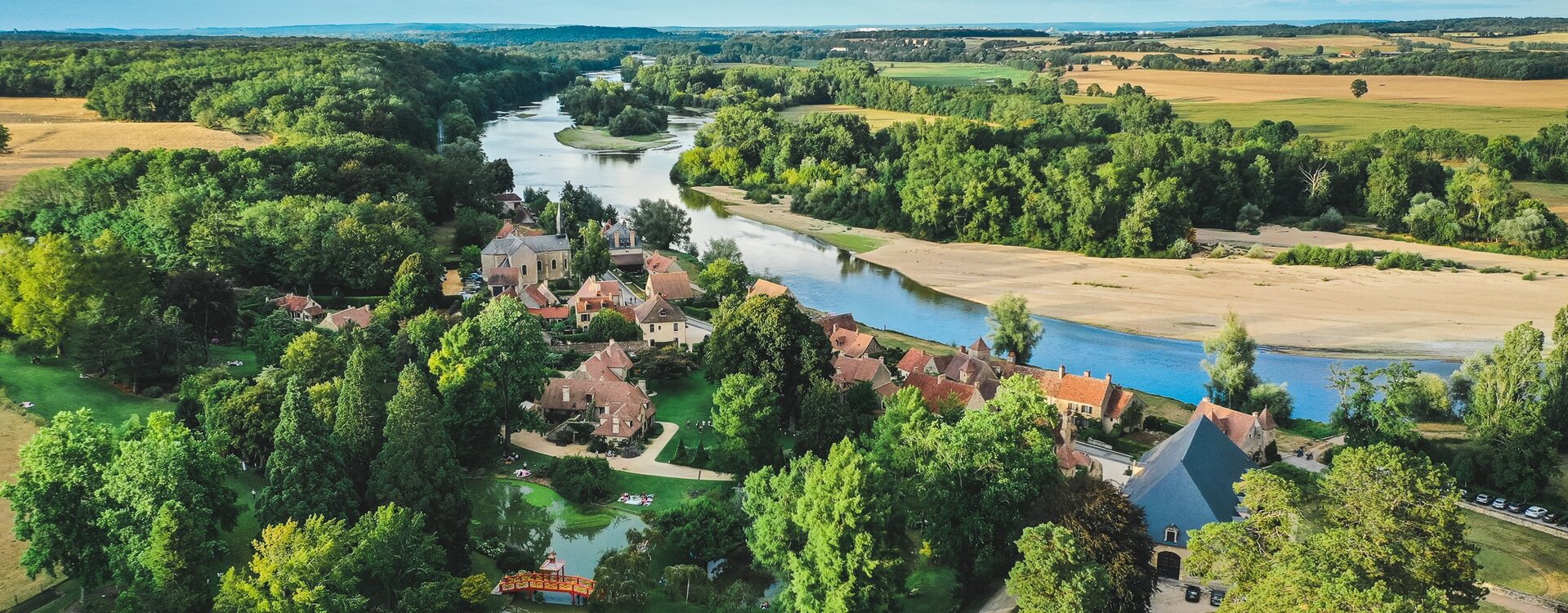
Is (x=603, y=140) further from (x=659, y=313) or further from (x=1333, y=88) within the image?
(x=1333, y=88)

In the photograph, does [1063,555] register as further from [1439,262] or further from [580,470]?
[1439,262]

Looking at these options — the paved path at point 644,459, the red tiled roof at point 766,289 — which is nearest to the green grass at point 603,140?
the red tiled roof at point 766,289

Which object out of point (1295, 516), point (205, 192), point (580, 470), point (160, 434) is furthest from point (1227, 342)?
point (205, 192)

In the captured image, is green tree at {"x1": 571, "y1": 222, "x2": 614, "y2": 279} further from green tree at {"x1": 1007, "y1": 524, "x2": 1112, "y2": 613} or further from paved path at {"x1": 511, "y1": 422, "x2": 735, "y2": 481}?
green tree at {"x1": 1007, "y1": 524, "x2": 1112, "y2": 613}

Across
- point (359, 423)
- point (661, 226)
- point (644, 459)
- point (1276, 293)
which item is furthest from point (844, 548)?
point (661, 226)

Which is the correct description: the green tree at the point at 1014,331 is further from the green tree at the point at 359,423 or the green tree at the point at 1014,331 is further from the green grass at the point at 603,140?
the green grass at the point at 603,140

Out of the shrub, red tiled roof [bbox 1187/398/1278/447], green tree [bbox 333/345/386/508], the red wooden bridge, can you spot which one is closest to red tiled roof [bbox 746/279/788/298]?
the shrub
